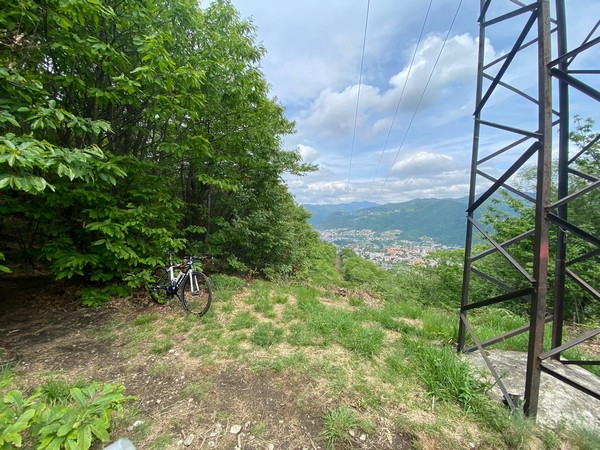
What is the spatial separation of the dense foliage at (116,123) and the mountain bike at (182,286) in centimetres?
39

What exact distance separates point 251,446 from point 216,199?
21.4ft

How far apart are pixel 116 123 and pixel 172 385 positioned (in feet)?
15.1

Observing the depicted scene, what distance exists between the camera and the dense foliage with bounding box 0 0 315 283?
8.50ft

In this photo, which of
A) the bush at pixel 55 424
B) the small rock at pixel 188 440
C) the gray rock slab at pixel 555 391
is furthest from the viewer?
the gray rock slab at pixel 555 391

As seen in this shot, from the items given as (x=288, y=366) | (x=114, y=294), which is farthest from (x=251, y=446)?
(x=114, y=294)

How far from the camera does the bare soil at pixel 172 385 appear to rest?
72.7 inches

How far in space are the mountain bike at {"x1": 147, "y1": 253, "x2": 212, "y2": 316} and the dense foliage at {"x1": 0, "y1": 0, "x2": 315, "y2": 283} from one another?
0.39 meters

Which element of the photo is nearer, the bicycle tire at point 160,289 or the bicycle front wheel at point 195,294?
the bicycle front wheel at point 195,294

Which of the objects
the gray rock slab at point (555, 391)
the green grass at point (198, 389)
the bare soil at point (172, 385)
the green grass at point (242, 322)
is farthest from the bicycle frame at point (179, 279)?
the gray rock slab at point (555, 391)

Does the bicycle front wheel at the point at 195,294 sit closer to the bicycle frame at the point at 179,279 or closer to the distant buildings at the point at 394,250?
the bicycle frame at the point at 179,279

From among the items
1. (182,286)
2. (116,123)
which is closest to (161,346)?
(182,286)

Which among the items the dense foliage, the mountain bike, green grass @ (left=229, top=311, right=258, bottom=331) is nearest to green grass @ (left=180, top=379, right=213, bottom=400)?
green grass @ (left=229, top=311, right=258, bottom=331)

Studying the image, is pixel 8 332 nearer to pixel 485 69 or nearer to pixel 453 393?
pixel 453 393

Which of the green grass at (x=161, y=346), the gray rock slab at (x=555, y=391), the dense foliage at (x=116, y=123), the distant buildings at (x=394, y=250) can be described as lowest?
the distant buildings at (x=394, y=250)
